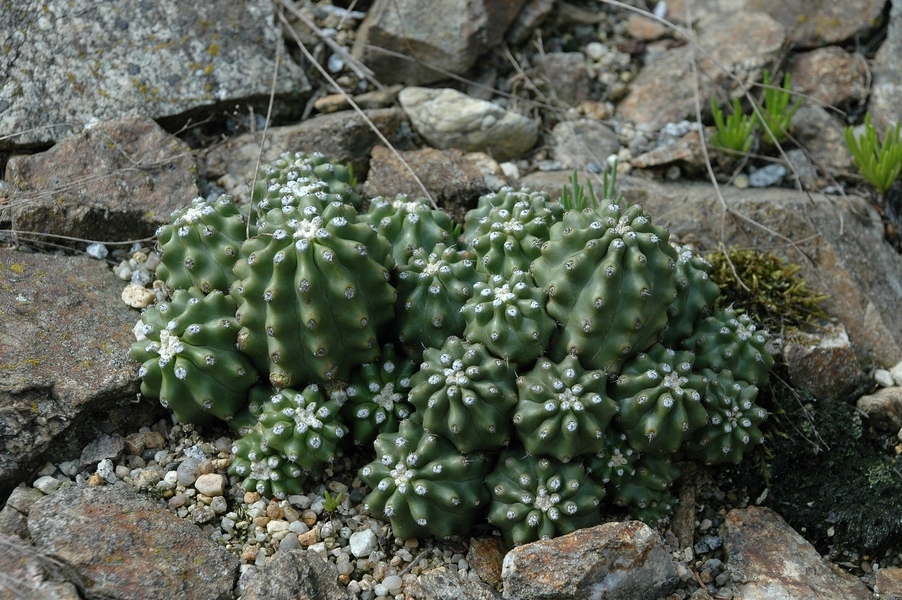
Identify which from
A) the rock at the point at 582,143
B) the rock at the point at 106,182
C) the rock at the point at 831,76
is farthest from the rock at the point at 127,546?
the rock at the point at 831,76

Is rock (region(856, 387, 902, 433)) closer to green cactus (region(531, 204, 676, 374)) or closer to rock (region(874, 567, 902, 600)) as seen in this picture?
rock (region(874, 567, 902, 600))

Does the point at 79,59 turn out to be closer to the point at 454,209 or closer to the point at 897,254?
the point at 454,209

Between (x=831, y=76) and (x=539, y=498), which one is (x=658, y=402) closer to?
(x=539, y=498)

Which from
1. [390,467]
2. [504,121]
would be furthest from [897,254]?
[390,467]

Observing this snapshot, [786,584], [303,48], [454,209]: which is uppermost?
[303,48]

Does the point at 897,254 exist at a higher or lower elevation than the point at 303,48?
lower
